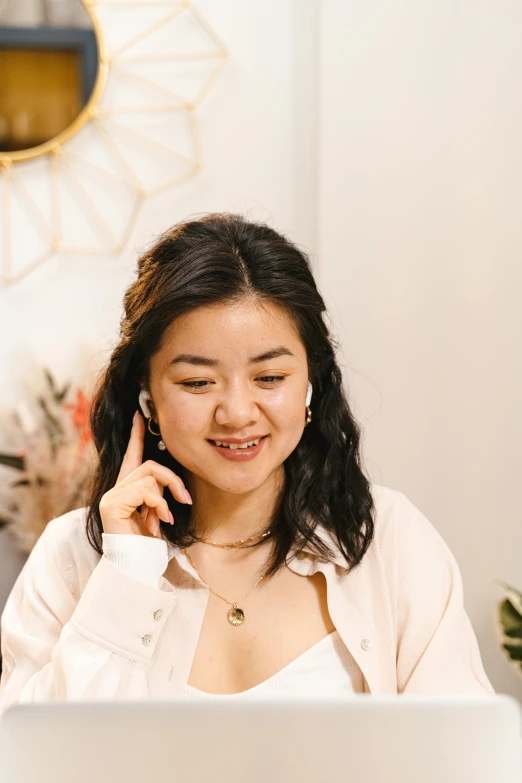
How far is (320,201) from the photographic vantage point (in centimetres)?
212

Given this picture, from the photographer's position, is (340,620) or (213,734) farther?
(340,620)

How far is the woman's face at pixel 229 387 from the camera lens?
1.30m

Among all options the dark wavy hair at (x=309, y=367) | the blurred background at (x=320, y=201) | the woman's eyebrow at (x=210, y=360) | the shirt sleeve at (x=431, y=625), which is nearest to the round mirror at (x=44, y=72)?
the blurred background at (x=320, y=201)

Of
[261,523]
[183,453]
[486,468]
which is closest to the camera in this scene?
[183,453]

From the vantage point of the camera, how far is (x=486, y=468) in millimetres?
2066

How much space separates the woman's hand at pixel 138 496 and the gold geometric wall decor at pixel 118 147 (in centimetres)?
94

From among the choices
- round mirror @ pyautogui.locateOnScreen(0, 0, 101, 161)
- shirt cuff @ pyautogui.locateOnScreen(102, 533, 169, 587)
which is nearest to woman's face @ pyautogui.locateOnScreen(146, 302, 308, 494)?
shirt cuff @ pyautogui.locateOnScreen(102, 533, 169, 587)

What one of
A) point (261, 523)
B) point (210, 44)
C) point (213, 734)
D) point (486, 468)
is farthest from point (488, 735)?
point (210, 44)

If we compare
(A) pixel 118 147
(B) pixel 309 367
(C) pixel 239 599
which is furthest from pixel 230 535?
(A) pixel 118 147

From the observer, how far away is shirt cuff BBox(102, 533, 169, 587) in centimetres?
134

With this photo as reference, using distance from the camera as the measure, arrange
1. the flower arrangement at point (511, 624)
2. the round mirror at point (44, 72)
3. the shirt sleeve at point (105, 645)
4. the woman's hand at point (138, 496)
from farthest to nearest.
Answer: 1. the round mirror at point (44, 72)
2. the flower arrangement at point (511, 624)
3. the woman's hand at point (138, 496)
4. the shirt sleeve at point (105, 645)

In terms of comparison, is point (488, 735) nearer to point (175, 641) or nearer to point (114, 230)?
point (175, 641)

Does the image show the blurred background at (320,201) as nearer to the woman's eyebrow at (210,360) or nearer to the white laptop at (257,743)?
the woman's eyebrow at (210,360)

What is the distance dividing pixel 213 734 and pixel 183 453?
2.76ft
